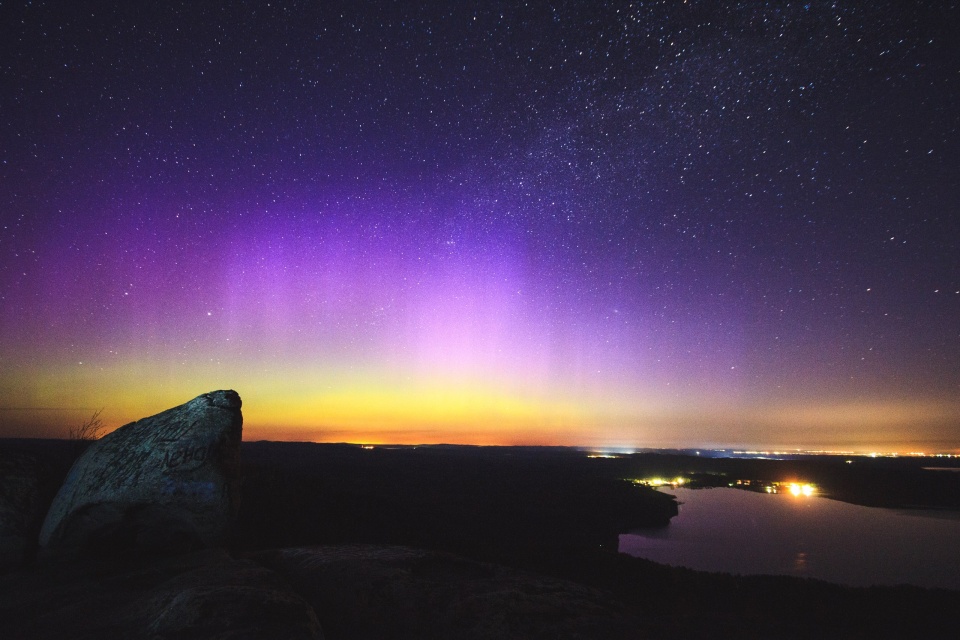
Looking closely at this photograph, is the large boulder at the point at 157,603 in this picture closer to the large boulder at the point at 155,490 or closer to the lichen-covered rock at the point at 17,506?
the large boulder at the point at 155,490

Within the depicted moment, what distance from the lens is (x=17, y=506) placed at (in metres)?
8.57

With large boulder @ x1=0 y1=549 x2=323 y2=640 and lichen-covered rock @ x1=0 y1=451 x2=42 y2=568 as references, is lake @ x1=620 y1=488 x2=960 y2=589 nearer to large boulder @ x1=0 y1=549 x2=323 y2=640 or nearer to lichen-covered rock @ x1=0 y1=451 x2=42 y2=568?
large boulder @ x1=0 y1=549 x2=323 y2=640

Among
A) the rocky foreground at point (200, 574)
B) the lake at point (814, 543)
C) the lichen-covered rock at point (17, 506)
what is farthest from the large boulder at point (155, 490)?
the lake at point (814, 543)

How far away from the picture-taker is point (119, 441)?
31.6ft

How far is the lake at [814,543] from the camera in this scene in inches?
1061

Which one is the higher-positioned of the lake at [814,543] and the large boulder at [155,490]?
the large boulder at [155,490]

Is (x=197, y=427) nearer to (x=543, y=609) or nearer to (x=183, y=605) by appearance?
(x=183, y=605)

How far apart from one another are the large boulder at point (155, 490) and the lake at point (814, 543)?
2787cm

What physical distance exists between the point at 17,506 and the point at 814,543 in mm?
46945

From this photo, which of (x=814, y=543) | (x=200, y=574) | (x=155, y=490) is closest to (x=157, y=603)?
(x=200, y=574)

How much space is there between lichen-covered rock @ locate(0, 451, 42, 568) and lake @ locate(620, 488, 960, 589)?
30.2 metres

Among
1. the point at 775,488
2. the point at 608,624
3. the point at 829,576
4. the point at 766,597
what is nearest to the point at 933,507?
the point at 775,488

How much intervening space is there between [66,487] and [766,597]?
16.0 metres

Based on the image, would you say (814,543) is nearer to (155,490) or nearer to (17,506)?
(155,490)
